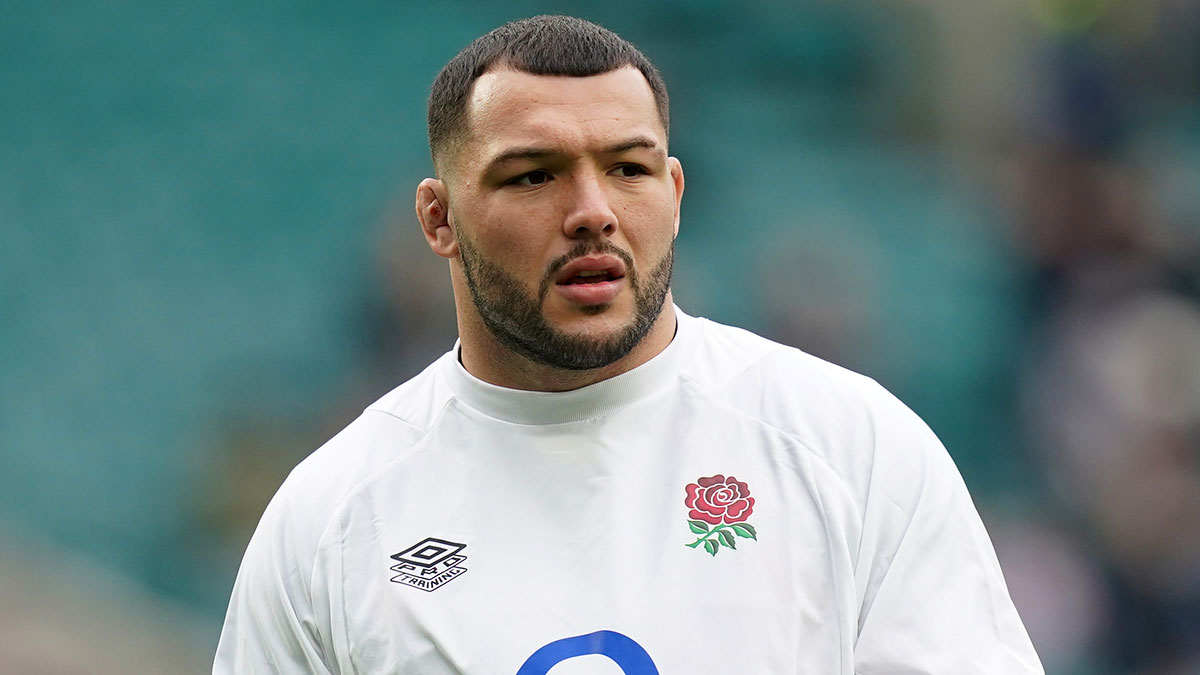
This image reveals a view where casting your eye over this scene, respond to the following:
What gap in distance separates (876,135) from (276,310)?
2821mm

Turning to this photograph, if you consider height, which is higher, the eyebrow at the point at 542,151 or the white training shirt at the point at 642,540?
the eyebrow at the point at 542,151

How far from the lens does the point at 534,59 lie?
2234 mm

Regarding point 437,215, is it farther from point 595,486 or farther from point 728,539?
point 728,539

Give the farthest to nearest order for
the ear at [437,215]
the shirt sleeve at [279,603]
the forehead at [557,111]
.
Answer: the ear at [437,215], the shirt sleeve at [279,603], the forehead at [557,111]

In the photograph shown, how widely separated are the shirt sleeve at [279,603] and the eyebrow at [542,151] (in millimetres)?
658

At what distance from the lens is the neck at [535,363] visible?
2289 millimetres

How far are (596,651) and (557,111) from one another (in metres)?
0.79

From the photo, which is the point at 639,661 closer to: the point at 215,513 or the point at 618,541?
the point at 618,541

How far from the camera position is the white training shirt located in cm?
208

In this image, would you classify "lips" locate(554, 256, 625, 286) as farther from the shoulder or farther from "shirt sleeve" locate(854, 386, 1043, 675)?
"shirt sleeve" locate(854, 386, 1043, 675)

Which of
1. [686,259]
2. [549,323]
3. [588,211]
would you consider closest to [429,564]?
[549,323]

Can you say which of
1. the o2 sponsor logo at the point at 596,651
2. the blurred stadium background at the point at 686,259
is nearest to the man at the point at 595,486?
the o2 sponsor logo at the point at 596,651

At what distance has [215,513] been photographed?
561 cm

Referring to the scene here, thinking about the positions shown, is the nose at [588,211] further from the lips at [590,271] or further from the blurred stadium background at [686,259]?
the blurred stadium background at [686,259]
